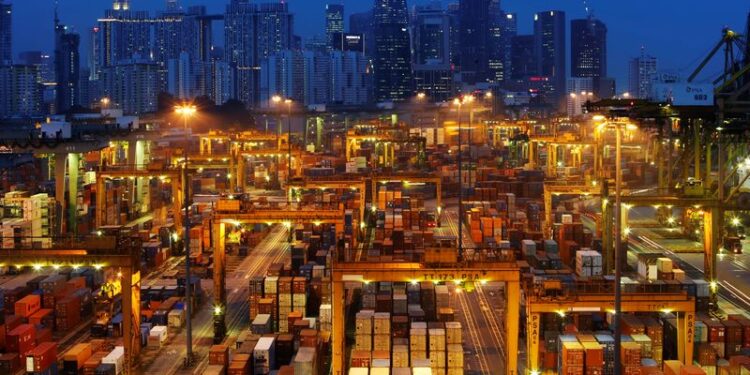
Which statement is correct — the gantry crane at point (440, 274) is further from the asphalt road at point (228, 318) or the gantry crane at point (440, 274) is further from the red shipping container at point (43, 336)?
the red shipping container at point (43, 336)

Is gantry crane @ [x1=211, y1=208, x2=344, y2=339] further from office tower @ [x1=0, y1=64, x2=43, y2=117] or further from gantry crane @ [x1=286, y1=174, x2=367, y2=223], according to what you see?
office tower @ [x1=0, y1=64, x2=43, y2=117]

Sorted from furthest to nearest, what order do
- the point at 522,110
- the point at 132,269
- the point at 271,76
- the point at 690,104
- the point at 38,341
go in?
the point at 271,76, the point at 522,110, the point at 690,104, the point at 38,341, the point at 132,269

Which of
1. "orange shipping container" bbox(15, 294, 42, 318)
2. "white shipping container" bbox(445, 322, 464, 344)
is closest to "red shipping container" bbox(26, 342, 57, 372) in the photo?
"orange shipping container" bbox(15, 294, 42, 318)

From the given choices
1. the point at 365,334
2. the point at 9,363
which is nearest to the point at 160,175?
the point at 9,363

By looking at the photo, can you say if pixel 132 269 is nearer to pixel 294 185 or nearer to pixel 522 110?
pixel 294 185

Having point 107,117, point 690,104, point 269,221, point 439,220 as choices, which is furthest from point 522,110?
point 269,221
